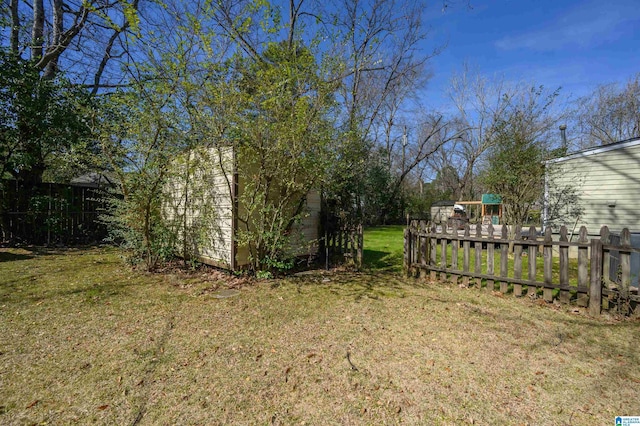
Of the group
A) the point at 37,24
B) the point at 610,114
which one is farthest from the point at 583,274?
the point at 610,114

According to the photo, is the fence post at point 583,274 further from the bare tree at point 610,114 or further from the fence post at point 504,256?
the bare tree at point 610,114

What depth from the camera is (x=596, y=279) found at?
Answer: 374 cm

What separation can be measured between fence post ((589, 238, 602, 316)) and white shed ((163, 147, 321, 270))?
12.7ft

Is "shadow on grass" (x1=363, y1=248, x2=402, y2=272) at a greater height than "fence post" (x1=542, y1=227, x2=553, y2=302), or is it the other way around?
"fence post" (x1=542, y1=227, x2=553, y2=302)

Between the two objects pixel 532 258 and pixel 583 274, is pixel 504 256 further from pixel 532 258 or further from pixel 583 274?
pixel 583 274

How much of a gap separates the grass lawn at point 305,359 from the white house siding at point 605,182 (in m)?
7.05

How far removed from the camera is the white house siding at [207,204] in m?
5.29

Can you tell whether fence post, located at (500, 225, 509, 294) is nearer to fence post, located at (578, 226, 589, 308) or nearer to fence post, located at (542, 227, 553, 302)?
fence post, located at (542, 227, 553, 302)

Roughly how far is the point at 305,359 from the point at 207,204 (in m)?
3.94

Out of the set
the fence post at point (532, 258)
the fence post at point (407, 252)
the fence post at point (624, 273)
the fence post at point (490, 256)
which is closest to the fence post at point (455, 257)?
the fence post at point (490, 256)

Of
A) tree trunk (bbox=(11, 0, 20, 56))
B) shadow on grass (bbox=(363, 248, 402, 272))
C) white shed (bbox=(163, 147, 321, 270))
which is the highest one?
tree trunk (bbox=(11, 0, 20, 56))

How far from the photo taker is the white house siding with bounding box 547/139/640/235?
839 cm

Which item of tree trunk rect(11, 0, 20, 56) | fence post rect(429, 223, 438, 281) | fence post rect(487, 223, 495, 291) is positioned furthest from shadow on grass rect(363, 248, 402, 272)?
tree trunk rect(11, 0, 20, 56)

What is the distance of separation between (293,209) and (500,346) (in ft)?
12.5
